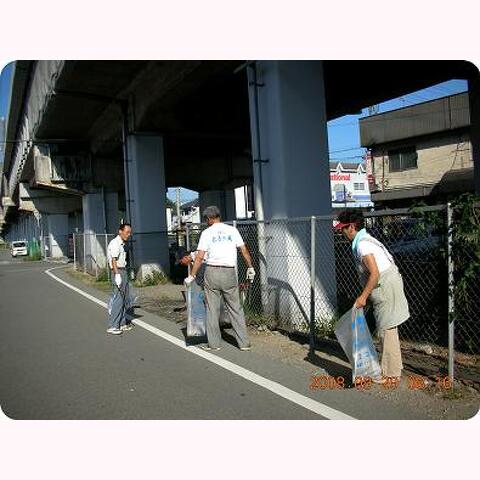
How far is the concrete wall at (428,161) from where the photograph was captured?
28.3 meters

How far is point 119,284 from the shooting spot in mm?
8508

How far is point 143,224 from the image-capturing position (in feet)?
56.3

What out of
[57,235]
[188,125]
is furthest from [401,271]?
[57,235]

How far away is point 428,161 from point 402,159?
1976 mm

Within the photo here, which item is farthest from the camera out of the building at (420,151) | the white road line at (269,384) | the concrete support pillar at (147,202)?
the building at (420,151)

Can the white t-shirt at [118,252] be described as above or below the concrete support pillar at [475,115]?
below

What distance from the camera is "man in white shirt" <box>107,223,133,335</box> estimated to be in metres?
8.46

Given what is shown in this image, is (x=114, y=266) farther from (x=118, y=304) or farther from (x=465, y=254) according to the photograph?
(x=465, y=254)

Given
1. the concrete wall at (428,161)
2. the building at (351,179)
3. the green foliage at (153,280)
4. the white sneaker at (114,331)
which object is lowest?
the white sneaker at (114,331)

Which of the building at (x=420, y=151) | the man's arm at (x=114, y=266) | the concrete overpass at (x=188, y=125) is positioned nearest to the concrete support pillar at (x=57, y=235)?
the concrete overpass at (x=188, y=125)

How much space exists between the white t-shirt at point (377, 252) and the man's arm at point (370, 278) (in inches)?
3.4

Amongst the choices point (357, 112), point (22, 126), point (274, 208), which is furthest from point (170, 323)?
point (22, 126)

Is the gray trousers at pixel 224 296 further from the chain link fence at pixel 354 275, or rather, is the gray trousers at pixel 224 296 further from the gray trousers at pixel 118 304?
the gray trousers at pixel 118 304
